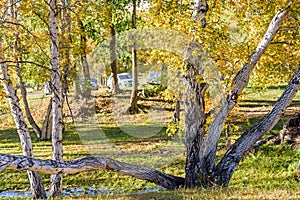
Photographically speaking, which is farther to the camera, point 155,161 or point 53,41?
point 155,161

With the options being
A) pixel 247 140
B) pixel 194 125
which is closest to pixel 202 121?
pixel 194 125

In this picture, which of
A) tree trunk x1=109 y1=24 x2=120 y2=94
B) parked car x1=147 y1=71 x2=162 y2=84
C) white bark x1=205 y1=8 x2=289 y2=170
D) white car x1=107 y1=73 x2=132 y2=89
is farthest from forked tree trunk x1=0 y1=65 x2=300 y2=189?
white car x1=107 y1=73 x2=132 y2=89

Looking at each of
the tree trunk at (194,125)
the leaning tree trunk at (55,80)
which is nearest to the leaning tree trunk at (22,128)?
the leaning tree trunk at (55,80)

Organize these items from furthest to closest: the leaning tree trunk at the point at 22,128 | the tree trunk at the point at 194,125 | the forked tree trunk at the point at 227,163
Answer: the leaning tree trunk at the point at 22,128
the tree trunk at the point at 194,125
the forked tree trunk at the point at 227,163

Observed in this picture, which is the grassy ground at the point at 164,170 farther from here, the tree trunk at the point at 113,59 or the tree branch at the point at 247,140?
the tree trunk at the point at 113,59

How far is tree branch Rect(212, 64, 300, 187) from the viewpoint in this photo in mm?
7664

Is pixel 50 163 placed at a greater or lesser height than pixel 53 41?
lesser

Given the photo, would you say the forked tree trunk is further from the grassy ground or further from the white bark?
the grassy ground

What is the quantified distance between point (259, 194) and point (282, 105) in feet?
8.41

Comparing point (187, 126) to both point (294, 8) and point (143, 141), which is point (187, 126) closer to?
point (294, 8)

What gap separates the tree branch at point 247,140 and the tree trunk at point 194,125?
32 centimetres

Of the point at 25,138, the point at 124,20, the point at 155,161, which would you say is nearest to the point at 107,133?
the point at 155,161

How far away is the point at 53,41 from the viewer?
7695 mm

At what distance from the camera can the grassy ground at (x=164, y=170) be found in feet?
20.4
